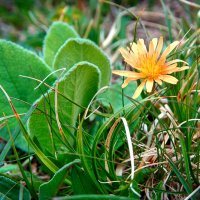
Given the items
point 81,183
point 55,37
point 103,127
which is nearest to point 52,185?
point 81,183

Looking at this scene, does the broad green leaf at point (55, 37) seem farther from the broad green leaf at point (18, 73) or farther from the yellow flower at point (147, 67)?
the yellow flower at point (147, 67)

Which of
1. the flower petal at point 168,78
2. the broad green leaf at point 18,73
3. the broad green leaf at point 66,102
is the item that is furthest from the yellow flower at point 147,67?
the broad green leaf at point 18,73

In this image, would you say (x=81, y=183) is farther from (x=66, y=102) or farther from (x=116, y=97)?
(x=116, y=97)

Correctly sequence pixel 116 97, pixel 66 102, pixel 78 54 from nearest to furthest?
pixel 66 102, pixel 78 54, pixel 116 97

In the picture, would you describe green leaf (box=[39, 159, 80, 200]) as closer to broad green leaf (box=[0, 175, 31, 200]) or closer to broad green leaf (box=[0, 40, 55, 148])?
broad green leaf (box=[0, 175, 31, 200])

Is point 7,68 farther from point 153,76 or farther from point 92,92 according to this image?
point 153,76
